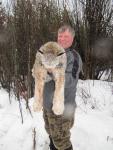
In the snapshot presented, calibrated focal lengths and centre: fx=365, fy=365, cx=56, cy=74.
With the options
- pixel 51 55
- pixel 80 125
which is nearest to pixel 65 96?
pixel 51 55

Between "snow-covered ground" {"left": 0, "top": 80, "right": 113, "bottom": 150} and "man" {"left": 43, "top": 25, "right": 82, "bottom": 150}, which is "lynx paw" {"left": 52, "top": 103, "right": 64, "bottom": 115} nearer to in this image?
"man" {"left": 43, "top": 25, "right": 82, "bottom": 150}

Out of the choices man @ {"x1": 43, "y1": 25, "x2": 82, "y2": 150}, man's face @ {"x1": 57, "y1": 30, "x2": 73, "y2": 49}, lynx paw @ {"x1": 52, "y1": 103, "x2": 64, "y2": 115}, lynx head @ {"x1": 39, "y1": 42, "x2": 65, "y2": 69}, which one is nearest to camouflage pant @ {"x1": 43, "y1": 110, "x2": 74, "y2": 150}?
man @ {"x1": 43, "y1": 25, "x2": 82, "y2": 150}

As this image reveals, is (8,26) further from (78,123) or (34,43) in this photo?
(78,123)

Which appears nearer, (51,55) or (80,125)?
(51,55)

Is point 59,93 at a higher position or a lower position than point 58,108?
higher

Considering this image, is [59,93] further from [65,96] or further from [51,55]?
[51,55]

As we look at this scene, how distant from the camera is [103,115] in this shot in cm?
520

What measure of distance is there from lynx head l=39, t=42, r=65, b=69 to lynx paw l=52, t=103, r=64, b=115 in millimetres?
347

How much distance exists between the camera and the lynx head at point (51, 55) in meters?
3.19

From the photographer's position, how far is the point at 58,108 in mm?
3264

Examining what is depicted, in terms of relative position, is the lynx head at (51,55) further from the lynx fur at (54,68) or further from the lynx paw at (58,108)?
the lynx paw at (58,108)

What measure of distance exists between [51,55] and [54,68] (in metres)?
0.12

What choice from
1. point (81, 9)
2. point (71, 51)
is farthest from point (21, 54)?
point (71, 51)

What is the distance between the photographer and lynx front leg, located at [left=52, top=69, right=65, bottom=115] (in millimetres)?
3211
